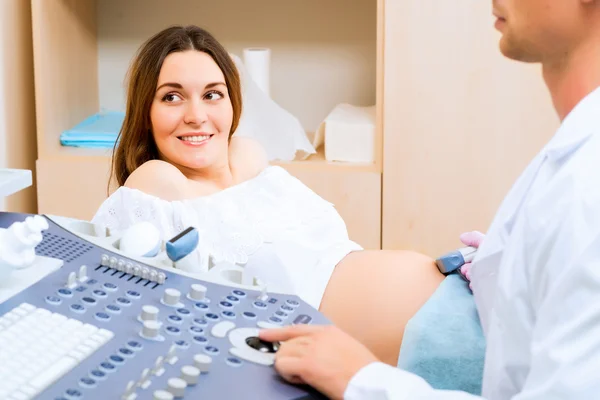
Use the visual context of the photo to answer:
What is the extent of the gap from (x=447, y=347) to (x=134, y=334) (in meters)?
0.46

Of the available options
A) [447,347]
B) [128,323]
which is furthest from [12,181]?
[447,347]

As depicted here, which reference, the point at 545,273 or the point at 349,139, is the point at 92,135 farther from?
the point at 545,273

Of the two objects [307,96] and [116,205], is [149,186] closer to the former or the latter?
[116,205]

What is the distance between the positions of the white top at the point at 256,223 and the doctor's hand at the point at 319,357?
1.69ft

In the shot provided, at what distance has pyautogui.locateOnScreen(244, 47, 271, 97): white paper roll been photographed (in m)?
2.27

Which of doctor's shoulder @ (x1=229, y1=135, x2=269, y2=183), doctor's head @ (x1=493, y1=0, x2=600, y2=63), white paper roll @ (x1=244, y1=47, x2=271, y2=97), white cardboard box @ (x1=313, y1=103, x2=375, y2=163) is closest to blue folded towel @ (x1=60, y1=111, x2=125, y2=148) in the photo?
white paper roll @ (x1=244, y1=47, x2=271, y2=97)

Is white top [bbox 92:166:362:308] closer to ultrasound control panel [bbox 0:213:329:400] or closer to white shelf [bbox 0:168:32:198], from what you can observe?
white shelf [bbox 0:168:32:198]

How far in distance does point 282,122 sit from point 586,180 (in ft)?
5.05

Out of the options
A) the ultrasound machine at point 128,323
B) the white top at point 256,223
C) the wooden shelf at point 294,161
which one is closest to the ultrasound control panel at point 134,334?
the ultrasound machine at point 128,323

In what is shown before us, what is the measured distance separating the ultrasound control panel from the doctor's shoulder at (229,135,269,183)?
26.3 inches

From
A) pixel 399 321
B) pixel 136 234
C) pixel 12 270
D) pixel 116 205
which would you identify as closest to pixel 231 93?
pixel 116 205

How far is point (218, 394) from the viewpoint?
2.25ft

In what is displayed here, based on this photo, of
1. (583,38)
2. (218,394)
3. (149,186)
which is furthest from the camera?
(149,186)

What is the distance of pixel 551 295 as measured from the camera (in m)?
0.68
